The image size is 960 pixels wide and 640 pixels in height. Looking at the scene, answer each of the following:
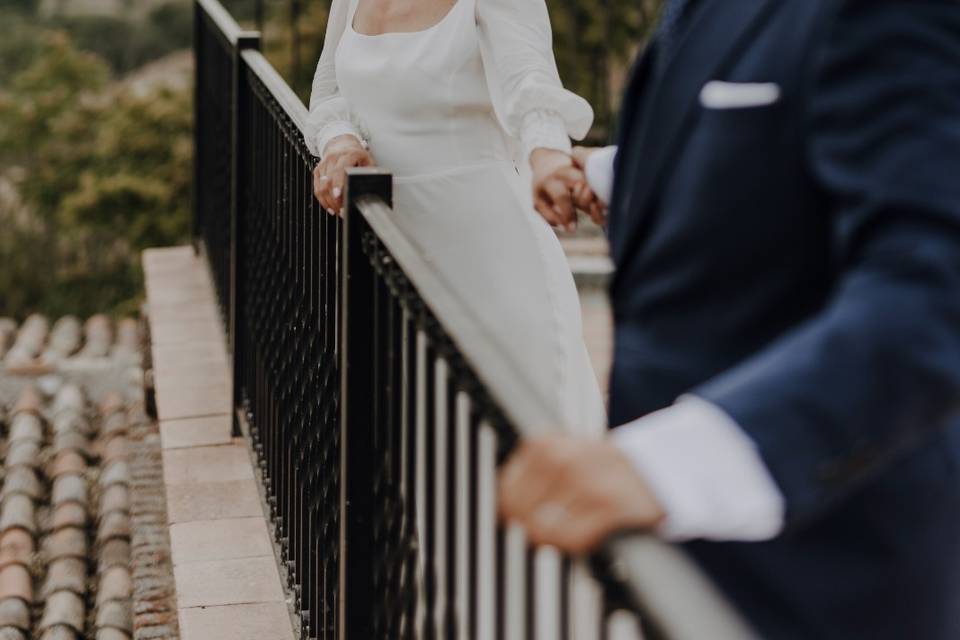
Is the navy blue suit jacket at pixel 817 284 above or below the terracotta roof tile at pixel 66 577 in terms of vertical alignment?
above

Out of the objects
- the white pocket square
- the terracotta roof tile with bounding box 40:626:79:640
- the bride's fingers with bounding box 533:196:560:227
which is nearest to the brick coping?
the terracotta roof tile with bounding box 40:626:79:640

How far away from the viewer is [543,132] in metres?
2.69

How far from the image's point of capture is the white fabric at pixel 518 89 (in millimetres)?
2785

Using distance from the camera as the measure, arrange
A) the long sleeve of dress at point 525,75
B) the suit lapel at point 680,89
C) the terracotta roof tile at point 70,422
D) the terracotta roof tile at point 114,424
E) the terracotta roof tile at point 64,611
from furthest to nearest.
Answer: the terracotta roof tile at point 70,422 → the terracotta roof tile at point 114,424 → the terracotta roof tile at point 64,611 → the long sleeve of dress at point 525,75 → the suit lapel at point 680,89

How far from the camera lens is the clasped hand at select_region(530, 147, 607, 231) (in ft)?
7.13

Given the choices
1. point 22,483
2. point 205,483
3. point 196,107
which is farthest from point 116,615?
point 196,107

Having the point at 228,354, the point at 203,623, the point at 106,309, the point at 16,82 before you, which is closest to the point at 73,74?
the point at 16,82

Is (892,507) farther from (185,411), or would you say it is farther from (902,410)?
(185,411)

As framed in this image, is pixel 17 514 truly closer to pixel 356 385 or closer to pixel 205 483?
pixel 205 483

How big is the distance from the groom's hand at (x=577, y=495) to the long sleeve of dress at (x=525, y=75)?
5.27ft

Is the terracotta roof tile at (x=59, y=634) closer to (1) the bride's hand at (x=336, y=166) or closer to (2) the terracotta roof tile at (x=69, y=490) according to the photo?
(2) the terracotta roof tile at (x=69, y=490)

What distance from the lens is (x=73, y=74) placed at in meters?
31.5

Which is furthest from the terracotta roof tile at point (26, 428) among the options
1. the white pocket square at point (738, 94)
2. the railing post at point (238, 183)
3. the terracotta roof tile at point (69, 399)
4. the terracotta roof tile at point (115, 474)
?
the white pocket square at point (738, 94)

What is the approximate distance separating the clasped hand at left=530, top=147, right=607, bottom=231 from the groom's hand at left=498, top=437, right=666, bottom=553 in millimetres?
1052
